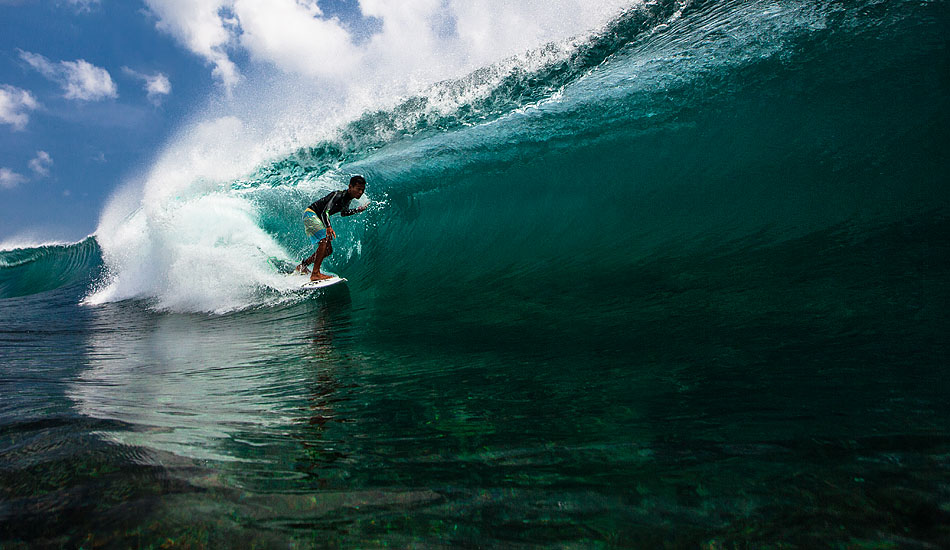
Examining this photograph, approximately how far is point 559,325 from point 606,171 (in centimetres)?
543

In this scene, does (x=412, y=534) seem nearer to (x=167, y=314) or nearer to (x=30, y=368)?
(x=30, y=368)

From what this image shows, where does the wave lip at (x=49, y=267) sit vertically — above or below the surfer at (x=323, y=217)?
above

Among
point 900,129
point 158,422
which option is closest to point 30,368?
point 158,422

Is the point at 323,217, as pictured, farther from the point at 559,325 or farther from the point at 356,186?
the point at 559,325

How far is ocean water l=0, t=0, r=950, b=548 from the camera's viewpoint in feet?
4.26

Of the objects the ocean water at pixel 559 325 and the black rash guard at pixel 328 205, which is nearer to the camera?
the ocean water at pixel 559 325

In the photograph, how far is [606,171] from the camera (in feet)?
28.0

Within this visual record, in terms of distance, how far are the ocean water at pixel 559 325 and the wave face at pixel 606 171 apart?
0.05 m

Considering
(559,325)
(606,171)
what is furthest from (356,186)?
(559,325)

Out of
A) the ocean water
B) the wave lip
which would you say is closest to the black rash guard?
the ocean water

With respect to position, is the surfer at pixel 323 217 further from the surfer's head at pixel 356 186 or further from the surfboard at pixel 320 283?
the surfboard at pixel 320 283

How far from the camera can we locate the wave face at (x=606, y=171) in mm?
5828

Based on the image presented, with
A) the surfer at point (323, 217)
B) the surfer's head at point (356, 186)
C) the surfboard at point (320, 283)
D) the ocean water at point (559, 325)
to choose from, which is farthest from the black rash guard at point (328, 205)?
the ocean water at point (559, 325)

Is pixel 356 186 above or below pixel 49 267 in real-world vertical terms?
A: below
